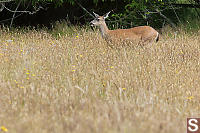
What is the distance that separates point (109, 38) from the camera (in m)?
8.30

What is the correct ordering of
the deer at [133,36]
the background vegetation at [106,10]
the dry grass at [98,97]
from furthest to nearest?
1. the background vegetation at [106,10]
2. the deer at [133,36]
3. the dry grass at [98,97]

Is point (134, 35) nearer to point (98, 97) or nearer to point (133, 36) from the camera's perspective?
point (133, 36)

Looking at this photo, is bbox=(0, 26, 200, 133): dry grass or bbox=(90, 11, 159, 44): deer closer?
bbox=(0, 26, 200, 133): dry grass

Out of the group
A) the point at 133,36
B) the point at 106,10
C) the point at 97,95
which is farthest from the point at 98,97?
the point at 106,10

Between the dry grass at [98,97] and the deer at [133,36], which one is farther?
the deer at [133,36]

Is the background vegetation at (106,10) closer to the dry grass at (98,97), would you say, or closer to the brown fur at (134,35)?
the brown fur at (134,35)

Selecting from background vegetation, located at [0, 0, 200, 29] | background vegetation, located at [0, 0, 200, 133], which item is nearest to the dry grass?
background vegetation, located at [0, 0, 200, 133]

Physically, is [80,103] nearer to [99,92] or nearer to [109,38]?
[99,92]

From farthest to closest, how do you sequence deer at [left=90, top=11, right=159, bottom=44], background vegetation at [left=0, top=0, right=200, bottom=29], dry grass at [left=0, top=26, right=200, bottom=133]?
background vegetation at [left=0, top=0, right=200, bottom=29], deer at [left=90, top=11, right=159, bottom=44], dry grass at [left=0, top=26, right=200, bottom=133]

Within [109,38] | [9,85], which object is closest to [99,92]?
[9,85]

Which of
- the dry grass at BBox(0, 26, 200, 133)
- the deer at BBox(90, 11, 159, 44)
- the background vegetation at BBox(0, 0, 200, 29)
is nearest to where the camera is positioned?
the dry grass at BBox(0, 26, 200, 133)

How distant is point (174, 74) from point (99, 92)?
158 centimetres

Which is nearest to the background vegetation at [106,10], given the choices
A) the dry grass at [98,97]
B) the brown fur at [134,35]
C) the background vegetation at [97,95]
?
the brown fur at [134,35]

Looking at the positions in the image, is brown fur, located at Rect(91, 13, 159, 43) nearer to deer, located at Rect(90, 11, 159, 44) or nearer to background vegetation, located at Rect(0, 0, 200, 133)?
deer, located at Rect(90, 11, 159, 44)
